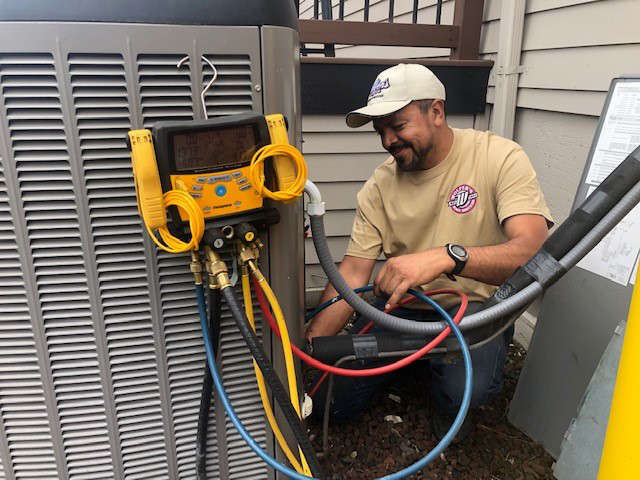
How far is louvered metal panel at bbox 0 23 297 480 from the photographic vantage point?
35.5 inches

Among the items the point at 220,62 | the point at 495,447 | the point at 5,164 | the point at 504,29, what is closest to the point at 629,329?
the point at 220,62

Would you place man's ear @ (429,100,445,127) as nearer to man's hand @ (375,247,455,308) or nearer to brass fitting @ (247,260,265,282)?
man's hand @ (375,247,455,308)

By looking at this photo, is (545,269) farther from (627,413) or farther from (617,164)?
(617,164)

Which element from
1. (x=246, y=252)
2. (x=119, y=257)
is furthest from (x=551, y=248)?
(x=119, y=257)

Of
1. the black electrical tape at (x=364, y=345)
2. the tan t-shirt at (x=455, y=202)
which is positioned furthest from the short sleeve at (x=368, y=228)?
the black electrical tape at (x=364, y=345)

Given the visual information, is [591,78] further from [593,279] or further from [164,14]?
[164,14]

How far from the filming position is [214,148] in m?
0.91

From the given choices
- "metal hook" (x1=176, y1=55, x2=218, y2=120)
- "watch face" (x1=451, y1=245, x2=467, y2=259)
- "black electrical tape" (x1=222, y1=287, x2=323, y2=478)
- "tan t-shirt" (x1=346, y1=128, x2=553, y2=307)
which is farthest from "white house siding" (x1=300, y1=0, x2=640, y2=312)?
"black electrical tape" (x1=222, y1=287, x2=323, y2=478)

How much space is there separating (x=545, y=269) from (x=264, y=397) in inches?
27.0

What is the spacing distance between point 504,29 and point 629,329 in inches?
82.0

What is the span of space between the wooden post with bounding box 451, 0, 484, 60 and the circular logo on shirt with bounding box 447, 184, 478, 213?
1217 mm

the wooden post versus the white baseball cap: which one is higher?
the wooden post

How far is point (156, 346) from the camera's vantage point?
109cm

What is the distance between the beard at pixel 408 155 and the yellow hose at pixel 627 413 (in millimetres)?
1099
